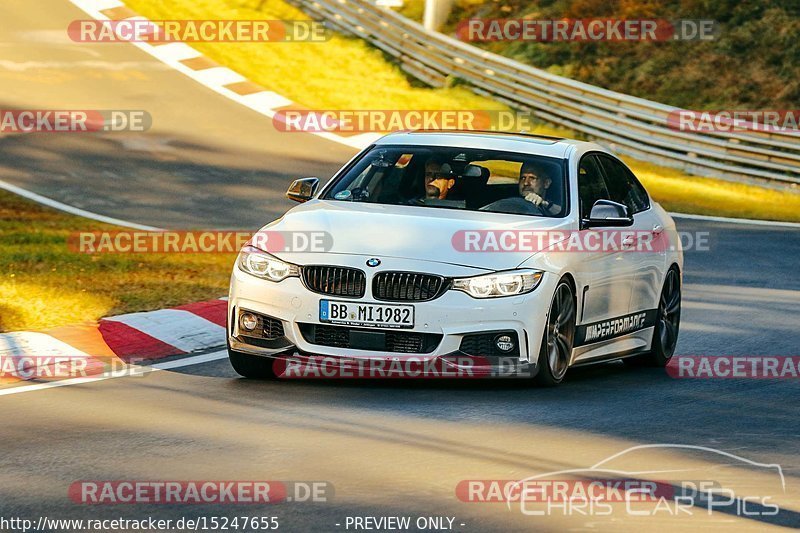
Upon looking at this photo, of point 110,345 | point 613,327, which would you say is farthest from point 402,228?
point 110,345

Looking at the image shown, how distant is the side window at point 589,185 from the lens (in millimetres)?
11086

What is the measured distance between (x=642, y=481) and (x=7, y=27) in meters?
22.7

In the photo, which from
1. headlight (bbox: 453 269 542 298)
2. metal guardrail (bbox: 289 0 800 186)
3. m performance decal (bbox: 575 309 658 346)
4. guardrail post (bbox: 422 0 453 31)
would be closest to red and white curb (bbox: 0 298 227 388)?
headlight (bbox: 453 269 542 298)

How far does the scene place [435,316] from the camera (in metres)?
9.62

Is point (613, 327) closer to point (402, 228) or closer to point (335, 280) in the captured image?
point (402, 228)

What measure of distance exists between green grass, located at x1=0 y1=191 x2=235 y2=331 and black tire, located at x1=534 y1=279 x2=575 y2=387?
3605 millimetres

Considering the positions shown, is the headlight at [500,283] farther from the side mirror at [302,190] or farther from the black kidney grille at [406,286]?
the side mirror at [302,190]

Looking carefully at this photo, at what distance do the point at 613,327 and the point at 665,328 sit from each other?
99cm

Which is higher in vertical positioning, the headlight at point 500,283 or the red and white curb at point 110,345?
the headlight at point 500,283

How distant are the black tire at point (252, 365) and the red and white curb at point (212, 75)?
15071 mm

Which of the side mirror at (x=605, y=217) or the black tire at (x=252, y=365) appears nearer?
the black tire at (x=252, y=365)

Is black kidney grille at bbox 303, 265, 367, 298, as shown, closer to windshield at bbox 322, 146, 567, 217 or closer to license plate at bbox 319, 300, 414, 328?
license plate at bbox 319, 300, 414, 328

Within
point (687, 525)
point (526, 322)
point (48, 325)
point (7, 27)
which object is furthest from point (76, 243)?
point (7, 27)

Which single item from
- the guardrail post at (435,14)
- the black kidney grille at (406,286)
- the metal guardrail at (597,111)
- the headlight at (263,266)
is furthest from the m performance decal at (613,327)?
the guardrail post at (435,14)
